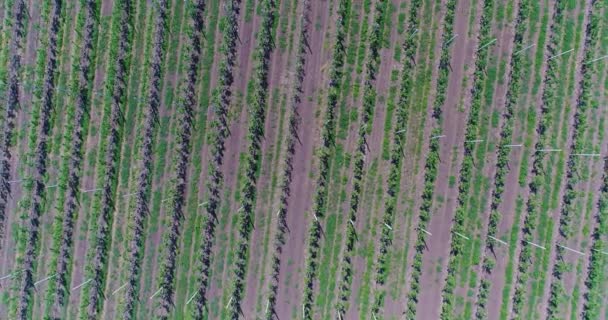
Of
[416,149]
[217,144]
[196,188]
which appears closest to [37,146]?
[196,188]

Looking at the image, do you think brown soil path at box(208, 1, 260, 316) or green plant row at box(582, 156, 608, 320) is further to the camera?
brown soil path at box(208, 1, 260, 316)

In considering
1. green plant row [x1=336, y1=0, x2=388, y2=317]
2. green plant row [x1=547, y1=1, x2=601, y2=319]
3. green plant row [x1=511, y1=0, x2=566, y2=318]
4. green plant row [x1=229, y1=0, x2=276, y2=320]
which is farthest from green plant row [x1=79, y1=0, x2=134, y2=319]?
green plant row [x1=547, y1=1, x2=601, y2=319]

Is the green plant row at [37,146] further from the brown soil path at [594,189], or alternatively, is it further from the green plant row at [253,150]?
the brown soil path at [594,189]

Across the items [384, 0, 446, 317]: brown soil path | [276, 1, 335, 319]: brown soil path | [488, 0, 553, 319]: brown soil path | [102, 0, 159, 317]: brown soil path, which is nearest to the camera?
[488, 0, 553, 319]: brown soil path

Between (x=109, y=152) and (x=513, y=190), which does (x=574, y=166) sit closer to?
(x=513, y=190)

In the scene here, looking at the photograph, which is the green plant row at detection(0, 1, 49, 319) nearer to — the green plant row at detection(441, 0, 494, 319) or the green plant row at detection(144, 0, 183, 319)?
the green plant row at detection(144, 0, 183, 319)

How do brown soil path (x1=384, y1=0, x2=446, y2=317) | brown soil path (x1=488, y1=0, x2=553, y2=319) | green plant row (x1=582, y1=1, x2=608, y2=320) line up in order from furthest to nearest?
brown soil path (x1=384, y1=0, x2=446, y2=317) < brown soil path (x1=488, y1=0, x2=553, y2=319) < green plant row (x1=582, y1=1, x2=608, y2=320)
